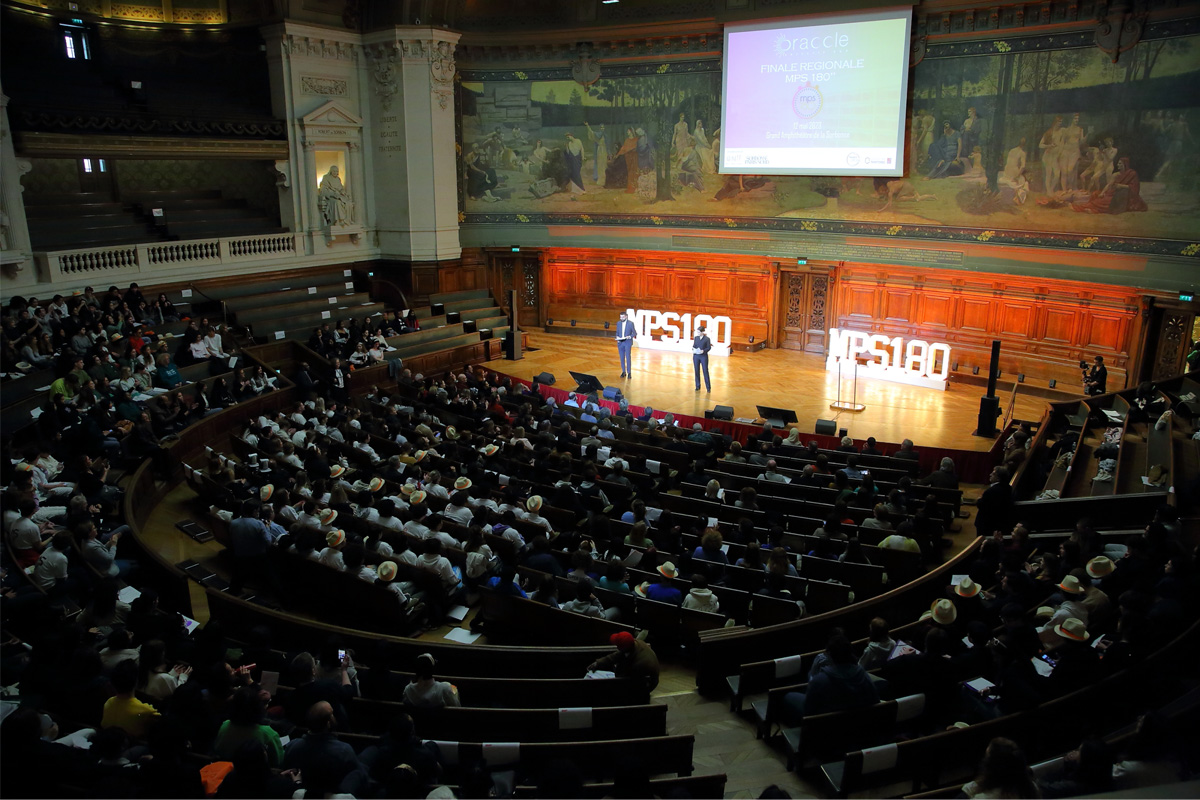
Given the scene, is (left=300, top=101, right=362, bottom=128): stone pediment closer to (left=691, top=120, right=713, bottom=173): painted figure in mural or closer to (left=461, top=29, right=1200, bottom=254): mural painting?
(left=461, top=29, right=1200, bottom=254): mural painting

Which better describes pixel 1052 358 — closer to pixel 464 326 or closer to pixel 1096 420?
pixel 1096 420

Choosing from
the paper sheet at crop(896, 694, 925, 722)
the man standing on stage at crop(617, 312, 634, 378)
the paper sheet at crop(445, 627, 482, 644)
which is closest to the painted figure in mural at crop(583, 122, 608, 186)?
the man standing on stage at crop(617, 312, 634, 378)

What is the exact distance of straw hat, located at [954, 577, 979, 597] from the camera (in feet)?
23.0

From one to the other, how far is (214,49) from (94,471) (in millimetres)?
14983

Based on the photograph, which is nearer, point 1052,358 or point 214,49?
point 1052,358

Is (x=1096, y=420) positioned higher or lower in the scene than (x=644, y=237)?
lower

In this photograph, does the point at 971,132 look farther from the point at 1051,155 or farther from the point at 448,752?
the point at 448,752

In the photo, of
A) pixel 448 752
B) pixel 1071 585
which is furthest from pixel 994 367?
pixel 448 752

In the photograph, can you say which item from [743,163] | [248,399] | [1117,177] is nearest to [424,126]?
[743,163]

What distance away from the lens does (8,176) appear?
1487 cm

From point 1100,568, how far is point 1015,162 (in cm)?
1324

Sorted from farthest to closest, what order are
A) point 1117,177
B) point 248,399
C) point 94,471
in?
point 1117,177 < point 248,399 < point 94,471

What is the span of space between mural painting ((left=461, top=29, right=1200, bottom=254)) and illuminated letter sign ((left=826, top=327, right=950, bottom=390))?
3.07 metres

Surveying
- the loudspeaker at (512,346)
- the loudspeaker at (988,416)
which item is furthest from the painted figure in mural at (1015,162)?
the loudspeaker at (512,346)
